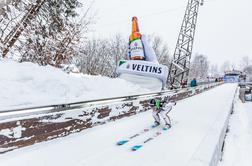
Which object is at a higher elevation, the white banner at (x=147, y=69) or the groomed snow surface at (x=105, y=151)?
the white banner at (x=147, y=69)

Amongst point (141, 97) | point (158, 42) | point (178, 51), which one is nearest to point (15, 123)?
point (141, 97)

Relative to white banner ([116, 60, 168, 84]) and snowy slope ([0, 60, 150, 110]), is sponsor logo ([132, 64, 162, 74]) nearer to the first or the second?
white banner ([116, 60, 168, 84])

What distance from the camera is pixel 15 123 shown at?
8.85 feet

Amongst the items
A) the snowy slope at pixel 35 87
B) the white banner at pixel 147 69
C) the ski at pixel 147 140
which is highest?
the white banner at pixel 147 69

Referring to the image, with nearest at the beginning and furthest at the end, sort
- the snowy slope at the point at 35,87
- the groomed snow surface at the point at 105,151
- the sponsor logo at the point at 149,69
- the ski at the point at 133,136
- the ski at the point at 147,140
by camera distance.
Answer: the groomed snow surface at the point at 105,151, the ski at the point at 147,140, the ski at the point at 133,136, the snowy slope at the point at 35,87, the sponsor logo at the point at 149,69

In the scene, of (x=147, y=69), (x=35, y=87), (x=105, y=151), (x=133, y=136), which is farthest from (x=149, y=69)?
(x=105, y=151)

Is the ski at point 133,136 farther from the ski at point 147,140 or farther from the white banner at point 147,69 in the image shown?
the white banner at point 147,69

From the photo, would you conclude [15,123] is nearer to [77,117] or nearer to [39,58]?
[77,117]

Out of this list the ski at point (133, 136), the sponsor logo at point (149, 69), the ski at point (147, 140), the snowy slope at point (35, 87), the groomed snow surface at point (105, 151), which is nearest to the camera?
the groomed snow surface at point (105, 151)

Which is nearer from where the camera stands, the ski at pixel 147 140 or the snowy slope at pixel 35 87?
the ski at pixel 147 140

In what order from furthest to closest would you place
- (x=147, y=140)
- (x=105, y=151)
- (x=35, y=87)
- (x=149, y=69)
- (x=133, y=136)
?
1. (x=149, y=69)
2. (x=35, y=87)
3. (x=133, y=136)
4. (x=147, y=140)
5. (x=105, y=151)

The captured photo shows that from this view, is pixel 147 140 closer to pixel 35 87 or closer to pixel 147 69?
pixel 35 87

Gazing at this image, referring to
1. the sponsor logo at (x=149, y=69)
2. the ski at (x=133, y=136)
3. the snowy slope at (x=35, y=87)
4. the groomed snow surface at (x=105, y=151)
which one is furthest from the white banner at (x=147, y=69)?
the groomed snow surface at (x=105, y=151)

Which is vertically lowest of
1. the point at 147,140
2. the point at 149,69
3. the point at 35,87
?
the point at 147,140
